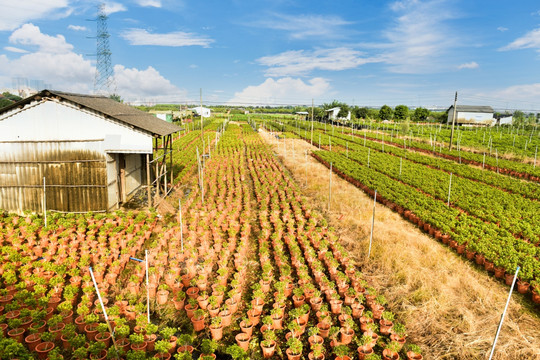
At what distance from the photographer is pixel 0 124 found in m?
13.9

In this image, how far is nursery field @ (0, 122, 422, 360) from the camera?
6.32 meters

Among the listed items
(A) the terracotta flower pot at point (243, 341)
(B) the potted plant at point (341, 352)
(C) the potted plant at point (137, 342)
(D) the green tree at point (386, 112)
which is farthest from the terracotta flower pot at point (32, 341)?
(D) the green tree at point (386, 112)

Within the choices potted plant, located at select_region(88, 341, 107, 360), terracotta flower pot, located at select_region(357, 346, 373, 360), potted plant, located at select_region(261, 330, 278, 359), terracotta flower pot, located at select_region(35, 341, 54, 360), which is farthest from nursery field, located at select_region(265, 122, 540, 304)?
terracotta flower pot, located at select_region(35, 341, 54, 360)

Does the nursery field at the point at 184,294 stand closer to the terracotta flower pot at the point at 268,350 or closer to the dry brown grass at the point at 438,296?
the terracotta flower pot at the point at 268,350

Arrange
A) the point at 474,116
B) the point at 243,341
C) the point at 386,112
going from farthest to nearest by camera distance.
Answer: the point at 386,112, the point at 474,116, the point at 243,341

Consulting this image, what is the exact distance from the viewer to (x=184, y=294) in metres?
7.89

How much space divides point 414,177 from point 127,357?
20.0 metres

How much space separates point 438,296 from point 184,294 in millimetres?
6812

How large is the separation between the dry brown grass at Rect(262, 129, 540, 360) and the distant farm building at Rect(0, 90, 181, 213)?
11.0 m

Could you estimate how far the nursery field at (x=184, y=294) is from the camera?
6.32 meters

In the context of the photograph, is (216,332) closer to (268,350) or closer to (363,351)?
(268,350)

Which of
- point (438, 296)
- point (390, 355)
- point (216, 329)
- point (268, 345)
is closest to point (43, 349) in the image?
point (216, 329)

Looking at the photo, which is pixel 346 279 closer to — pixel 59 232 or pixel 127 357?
pixel 127 357

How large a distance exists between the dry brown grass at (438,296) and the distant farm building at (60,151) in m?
11.0
